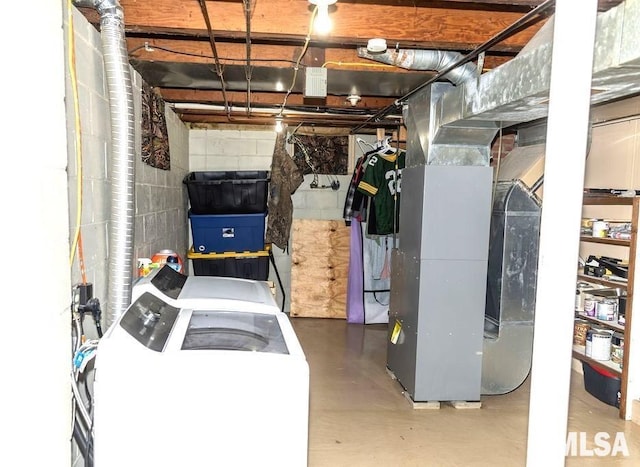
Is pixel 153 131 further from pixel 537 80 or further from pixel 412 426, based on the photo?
pixel 412 426

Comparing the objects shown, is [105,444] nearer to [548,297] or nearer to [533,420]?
[533,420]

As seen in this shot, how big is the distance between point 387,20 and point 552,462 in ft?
6.78

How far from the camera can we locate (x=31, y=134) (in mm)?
1221

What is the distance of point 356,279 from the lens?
5.60 meters

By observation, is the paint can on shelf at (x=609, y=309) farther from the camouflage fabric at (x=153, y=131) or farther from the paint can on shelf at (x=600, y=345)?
the camouflage fabric at (x=153, y=131)

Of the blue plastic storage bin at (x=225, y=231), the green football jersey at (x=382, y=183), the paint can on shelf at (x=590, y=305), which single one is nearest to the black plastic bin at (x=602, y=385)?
the paint can on shelf at (x=590, y=305)

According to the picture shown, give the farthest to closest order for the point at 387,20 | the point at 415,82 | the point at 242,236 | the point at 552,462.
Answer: the point at 242,236
the point at 415,82
the point at 387,20
the point at 552,462

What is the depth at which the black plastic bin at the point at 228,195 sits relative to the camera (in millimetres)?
4980

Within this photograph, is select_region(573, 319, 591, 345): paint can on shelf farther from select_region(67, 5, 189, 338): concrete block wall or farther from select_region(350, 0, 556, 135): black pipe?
select_region(67, 5, 189, 338): concrete block wall

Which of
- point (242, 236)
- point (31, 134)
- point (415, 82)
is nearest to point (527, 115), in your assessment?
point (415, 82)

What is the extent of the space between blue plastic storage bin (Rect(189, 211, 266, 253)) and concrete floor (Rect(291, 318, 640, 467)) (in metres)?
1.64

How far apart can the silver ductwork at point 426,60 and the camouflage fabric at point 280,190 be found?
2.74m

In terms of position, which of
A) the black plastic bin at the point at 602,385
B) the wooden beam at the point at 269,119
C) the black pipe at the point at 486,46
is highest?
the wooden beam at the point at 269,119

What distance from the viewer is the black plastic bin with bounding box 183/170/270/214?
498cm
